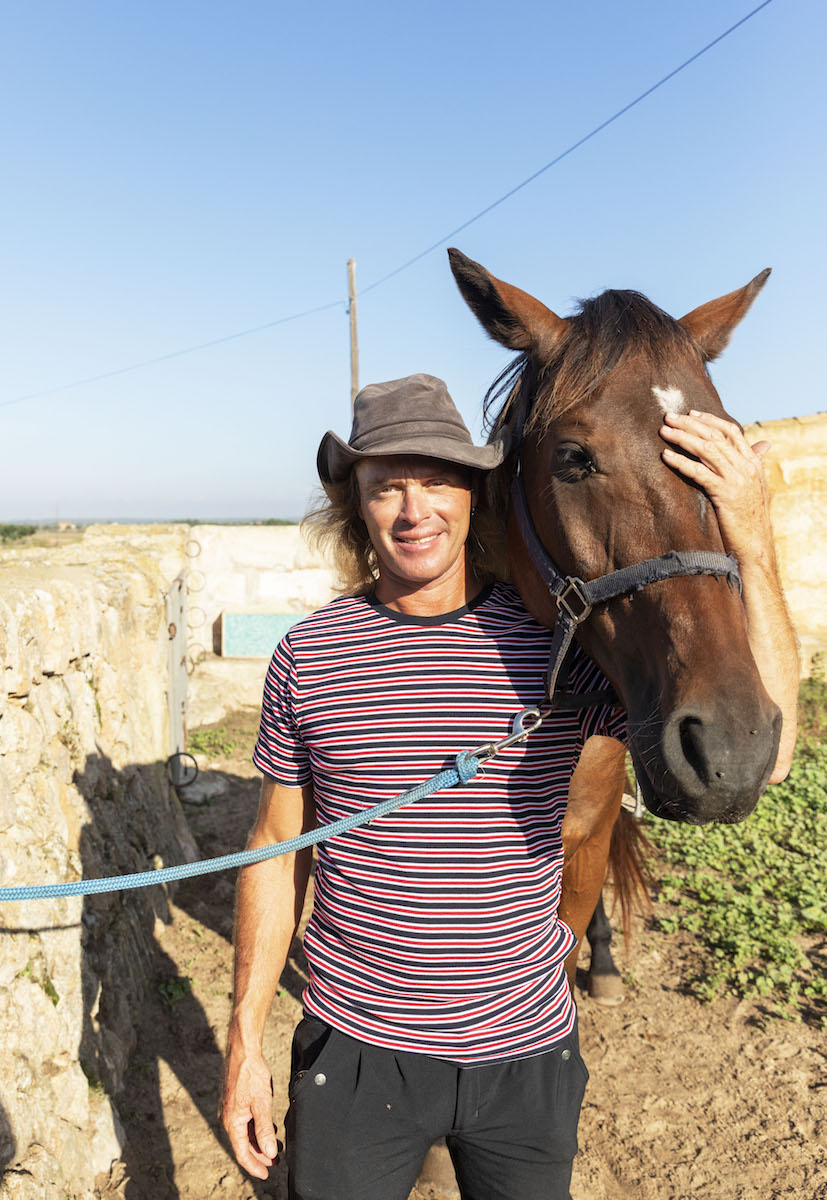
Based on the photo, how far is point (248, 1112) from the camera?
1.52 meters

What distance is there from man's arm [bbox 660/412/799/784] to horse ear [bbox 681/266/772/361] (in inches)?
16.0

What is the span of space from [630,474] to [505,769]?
577 mm

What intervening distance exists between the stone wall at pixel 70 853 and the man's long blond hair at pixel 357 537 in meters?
1.03

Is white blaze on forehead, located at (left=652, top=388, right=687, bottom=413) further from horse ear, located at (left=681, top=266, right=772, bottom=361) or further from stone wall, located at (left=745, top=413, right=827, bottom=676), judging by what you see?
stone wall, located at (left=745, top=413, right=827, bottom=676)

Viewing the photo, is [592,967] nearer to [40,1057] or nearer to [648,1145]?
[648,1145]

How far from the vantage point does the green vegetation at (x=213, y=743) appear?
745cm

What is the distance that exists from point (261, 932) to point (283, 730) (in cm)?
42

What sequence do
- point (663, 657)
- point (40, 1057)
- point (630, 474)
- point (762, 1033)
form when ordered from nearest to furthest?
point (663, 657), point (630, 474), point (40, 1057), point (762, 1033)

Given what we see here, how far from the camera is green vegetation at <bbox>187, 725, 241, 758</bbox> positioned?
293 inches

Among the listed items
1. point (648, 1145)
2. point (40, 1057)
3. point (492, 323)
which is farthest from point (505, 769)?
point (648, 1145)

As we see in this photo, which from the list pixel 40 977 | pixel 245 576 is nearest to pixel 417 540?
pixel 40 977

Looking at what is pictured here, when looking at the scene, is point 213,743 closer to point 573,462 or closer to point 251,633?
point 251,633

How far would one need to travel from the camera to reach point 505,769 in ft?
4.87

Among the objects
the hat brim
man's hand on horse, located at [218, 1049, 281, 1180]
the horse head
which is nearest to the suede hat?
the hat brim
